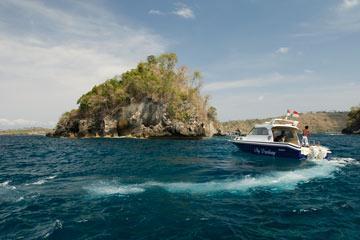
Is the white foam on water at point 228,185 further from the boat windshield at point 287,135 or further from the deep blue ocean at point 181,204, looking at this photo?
the boat windshield at point 287,135

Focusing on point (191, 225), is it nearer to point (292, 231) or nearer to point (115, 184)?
point (292, 231)

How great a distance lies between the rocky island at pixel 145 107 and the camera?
283ft

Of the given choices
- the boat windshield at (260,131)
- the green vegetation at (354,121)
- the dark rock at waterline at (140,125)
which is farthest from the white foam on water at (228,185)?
the green vegetation at (354,121)

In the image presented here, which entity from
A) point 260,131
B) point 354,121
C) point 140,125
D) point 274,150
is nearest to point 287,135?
point 260,131

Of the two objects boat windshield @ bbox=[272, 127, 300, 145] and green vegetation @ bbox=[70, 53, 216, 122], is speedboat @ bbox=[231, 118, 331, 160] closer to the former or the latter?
boat windshield @ bbox=[272, 127, 300, 145]

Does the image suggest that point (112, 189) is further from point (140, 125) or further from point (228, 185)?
point (140, 125)

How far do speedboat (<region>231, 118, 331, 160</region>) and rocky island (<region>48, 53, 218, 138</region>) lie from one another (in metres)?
50.2

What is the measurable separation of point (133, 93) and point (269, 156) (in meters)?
70.9

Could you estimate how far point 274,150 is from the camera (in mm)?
30188

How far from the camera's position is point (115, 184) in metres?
17.3

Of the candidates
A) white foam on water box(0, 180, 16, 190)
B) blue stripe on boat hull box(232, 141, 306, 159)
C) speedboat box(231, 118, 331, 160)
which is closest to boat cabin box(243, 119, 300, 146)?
speedboat box(231, 118, 331, 160)

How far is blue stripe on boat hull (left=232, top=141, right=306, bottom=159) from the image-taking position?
2852 centimetres

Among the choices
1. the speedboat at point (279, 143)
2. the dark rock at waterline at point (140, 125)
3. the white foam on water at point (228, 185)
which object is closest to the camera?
the white foam on water at point (228, 185)

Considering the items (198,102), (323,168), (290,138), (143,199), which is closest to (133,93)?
(198,102)
